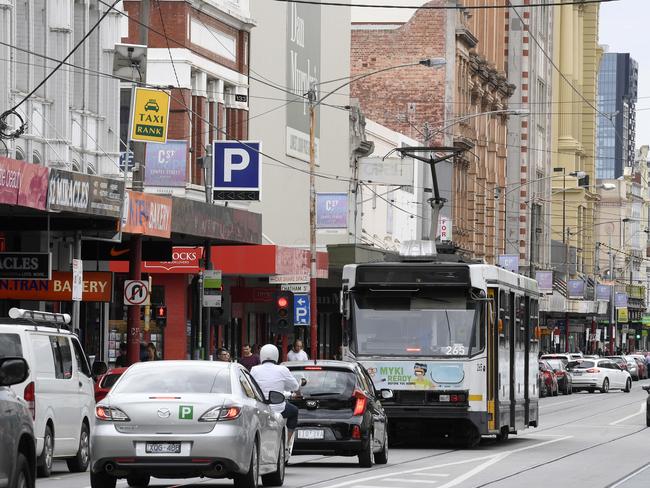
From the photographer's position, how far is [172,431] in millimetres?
17312

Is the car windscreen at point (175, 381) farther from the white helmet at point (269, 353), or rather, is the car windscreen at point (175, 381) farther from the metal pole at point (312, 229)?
the metal pole at point (312, 229)

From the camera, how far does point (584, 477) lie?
22.3m

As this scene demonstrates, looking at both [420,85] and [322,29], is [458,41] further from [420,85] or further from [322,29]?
[322,29]

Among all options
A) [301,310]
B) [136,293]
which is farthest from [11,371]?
[301,310]

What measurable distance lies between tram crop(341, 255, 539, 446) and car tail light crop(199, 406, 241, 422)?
33.5 ft

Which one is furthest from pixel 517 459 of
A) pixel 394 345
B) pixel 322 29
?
pixel 322 29

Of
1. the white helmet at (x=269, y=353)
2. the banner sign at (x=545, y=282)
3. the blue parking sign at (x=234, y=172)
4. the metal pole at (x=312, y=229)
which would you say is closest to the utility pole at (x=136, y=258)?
the blue parking sign at (x=234, y=172)

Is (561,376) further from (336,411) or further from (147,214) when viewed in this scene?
(336,411)

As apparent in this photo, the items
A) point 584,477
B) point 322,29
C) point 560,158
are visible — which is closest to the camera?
point 584,477

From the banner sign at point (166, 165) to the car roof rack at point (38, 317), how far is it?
18.6m

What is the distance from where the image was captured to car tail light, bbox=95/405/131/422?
1738 cm

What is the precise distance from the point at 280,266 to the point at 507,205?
52475 mm

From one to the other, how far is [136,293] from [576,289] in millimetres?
72213

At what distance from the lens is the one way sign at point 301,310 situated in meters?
45.2
